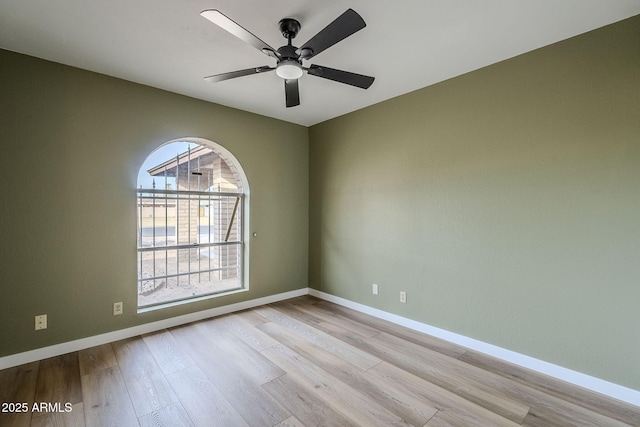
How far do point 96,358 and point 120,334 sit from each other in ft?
1.20

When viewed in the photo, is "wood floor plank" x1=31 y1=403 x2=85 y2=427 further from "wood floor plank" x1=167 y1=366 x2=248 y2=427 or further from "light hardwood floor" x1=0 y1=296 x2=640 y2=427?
"wood floor plank" x1=167 y1=366 x2=248 y2=427

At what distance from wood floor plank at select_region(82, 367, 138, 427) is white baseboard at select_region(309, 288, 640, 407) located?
2.55m

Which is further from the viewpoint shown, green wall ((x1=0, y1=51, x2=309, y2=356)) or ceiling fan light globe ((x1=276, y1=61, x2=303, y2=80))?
green wall ((x1=0, y1=51, x2=309, y2=356))

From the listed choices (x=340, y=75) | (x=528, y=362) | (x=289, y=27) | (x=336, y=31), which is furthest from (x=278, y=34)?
(x=528, y=362)

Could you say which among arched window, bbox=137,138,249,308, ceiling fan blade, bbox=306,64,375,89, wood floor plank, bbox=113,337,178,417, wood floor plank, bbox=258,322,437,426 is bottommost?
wood floor plank, bbox=258,322,437,426

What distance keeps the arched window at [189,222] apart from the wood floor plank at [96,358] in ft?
1.67

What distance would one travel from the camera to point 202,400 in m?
1.92

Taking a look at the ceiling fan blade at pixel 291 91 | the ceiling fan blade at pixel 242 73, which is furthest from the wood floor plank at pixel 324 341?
the ceiling fan blade at pixel 242 73

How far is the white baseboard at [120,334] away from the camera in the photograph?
2359 millimetres

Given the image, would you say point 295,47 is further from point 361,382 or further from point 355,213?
point 361,382

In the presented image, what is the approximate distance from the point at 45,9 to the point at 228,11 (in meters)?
1.19

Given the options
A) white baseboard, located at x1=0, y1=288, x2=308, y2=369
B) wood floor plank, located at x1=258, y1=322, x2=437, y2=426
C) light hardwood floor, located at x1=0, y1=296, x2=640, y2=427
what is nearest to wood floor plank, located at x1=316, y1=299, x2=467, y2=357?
light hardwood floor, located at x1=0, y1=296, x2=640, y2=427

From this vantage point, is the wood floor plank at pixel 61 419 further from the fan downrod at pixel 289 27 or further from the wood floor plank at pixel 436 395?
the fan downrod at pixel 289 27

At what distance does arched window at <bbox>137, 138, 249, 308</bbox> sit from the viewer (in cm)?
317
